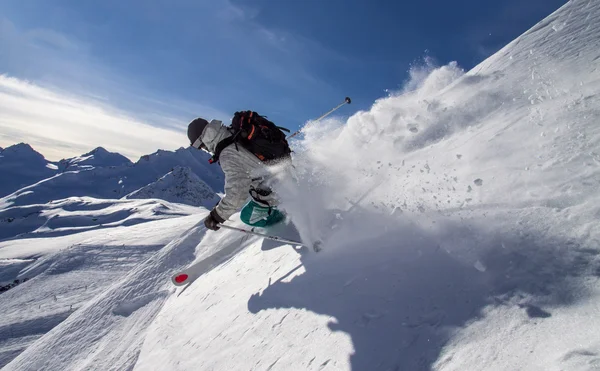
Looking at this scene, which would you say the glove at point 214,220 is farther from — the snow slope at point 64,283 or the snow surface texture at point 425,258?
the snow slope at point 64,283

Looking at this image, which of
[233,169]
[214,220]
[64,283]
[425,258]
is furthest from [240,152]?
[64,283]

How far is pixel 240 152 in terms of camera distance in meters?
5.65

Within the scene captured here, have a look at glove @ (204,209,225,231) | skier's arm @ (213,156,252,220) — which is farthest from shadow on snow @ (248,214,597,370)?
glove @ (204,209,225,231)

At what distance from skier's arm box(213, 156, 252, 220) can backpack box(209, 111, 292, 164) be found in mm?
315

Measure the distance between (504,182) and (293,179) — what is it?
353 cm

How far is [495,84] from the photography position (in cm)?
697

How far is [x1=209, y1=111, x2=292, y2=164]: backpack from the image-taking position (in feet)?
18.7

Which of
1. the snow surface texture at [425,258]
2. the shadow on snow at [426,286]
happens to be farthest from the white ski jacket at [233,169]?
the shadow on snow at [426,286]

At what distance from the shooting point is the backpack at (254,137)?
18.7 ft

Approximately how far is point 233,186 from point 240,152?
23.6 inches

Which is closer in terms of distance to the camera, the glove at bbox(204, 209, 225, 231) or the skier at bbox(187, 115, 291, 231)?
the skier at bbox(187, 115, 291, 231)

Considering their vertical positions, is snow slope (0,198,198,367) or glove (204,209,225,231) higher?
glove (204,209,225,231)

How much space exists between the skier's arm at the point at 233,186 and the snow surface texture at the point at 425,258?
0.76 metres

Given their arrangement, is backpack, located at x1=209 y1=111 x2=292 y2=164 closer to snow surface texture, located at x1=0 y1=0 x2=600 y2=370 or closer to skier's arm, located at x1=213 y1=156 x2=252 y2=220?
skier's arm, located at x1=213 y1=156 x2=252 y2=220
